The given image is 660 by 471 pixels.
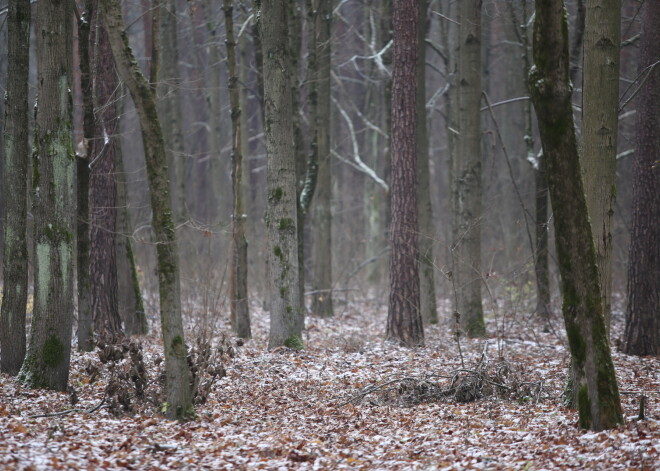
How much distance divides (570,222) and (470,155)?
765cm

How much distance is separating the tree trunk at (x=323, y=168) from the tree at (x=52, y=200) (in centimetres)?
766

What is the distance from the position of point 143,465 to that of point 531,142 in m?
12.3

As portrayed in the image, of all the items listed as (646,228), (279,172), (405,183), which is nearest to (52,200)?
(279,172)

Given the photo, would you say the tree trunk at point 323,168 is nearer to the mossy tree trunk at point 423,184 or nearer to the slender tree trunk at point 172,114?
the mossy tree trunk at point 423,184

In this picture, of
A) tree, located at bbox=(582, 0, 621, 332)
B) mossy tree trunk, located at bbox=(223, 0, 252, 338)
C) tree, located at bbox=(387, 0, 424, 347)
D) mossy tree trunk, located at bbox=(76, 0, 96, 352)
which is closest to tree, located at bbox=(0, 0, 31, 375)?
mossy tree trunk, located at bbox=(76, 0, 96, 352)

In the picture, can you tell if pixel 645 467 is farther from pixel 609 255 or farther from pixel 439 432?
pixel 609 255

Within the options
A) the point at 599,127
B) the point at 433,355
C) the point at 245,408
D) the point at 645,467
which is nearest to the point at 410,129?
the point at 433,355

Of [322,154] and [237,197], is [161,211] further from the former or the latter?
[322,154]

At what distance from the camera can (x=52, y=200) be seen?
7863mm

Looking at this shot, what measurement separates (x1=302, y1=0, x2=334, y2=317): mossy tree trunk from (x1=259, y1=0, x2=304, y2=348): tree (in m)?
3.31

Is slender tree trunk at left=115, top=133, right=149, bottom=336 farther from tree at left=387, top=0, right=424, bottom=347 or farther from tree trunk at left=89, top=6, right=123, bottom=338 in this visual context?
tree at left=387, top=0, right=424, bottom=347

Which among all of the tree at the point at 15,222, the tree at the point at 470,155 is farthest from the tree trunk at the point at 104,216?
the tree at the point at 470,155

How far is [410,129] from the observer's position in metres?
11.9

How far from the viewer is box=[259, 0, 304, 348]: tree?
11016mm
